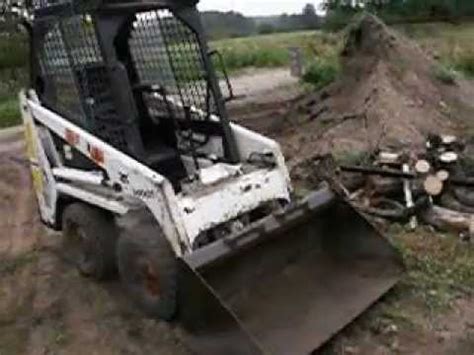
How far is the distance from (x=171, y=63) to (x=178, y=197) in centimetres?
149

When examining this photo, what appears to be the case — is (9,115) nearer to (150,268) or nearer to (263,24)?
(150,268)

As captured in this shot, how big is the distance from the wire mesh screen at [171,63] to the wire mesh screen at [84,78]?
1.69ft

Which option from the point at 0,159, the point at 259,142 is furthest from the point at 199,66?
the point at 0,159

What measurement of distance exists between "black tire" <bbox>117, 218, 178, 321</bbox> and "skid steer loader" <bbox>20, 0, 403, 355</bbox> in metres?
0.01

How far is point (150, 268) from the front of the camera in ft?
16.4

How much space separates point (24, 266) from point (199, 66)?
245 cm

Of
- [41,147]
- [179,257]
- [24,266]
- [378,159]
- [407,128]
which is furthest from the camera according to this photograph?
[407,128]

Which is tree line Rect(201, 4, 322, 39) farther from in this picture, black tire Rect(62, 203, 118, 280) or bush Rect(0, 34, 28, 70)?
black tire Rect(62, 203, 118, 280)

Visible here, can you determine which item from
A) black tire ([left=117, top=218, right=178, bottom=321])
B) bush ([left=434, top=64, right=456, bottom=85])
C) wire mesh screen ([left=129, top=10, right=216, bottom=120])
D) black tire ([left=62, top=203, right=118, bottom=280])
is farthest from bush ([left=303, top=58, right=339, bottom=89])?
black tire ([left=117, top=218, right=178, bottom=321])

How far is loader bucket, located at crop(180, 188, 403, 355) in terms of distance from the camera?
434 centimetres

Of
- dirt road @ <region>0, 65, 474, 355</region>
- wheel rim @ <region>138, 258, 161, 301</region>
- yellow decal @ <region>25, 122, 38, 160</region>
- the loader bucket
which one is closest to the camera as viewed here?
the loader bucket

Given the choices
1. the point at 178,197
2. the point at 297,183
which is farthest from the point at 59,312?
the point at 297,183

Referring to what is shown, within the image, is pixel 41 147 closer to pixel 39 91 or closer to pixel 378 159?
pixel 39 91

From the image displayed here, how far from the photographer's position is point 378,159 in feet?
24.7
